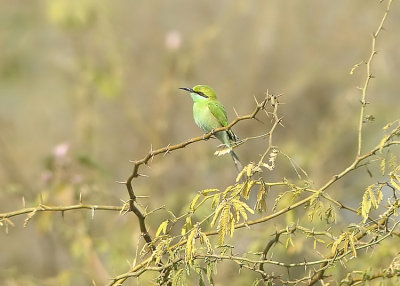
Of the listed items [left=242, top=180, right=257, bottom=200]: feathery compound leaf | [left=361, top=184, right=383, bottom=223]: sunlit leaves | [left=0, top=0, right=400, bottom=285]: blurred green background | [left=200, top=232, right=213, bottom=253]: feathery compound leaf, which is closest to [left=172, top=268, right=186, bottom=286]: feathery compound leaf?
[left=200, top=232, right=213, bottom=253]: feathery compound leaf

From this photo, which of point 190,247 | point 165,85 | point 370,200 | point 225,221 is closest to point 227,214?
point 225,221

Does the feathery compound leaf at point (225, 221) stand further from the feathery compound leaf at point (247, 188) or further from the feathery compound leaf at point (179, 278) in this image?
the feathery compound leaf at point (179, 278)

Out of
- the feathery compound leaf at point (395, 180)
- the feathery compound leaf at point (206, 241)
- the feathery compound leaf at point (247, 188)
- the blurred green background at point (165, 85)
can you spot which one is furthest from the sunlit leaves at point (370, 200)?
the blurred green background at point (165, 85)

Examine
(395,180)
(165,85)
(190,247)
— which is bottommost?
(190,247)

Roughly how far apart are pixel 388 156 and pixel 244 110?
15.0 feet

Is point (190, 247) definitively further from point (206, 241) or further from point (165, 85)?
point (165, 85)

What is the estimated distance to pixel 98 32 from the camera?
6.66 m

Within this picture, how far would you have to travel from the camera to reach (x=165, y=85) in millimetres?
5812

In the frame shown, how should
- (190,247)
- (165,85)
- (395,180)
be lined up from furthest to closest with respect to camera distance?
(165,85), (395,180), (190,247)

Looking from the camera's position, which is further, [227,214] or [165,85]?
[165,85]

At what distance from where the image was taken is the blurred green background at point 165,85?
6.01 metres

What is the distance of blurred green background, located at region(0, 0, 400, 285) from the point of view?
237 inches

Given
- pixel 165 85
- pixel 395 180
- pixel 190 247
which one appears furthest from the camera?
pixel 165 85

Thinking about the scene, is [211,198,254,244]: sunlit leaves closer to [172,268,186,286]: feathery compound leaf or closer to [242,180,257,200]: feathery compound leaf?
[242,180,257,200]: feathery compound leaf
